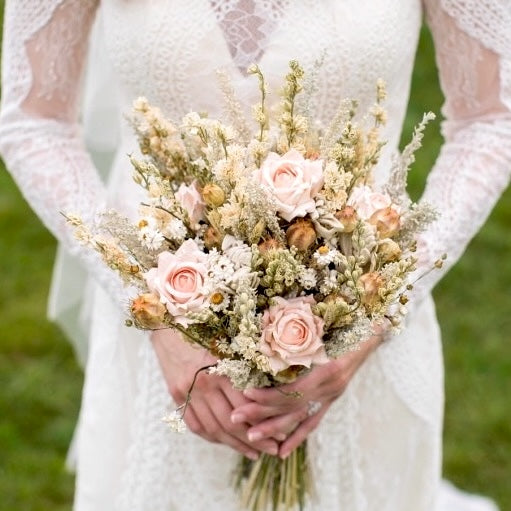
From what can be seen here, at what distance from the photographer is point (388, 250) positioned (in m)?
1.84

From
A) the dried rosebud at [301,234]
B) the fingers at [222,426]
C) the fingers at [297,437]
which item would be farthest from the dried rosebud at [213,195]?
the fingers at [297,437]

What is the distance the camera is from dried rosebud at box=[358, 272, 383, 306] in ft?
5.81

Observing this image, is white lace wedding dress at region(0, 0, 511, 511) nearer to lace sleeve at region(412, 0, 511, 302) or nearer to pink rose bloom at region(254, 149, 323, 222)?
lace sleeve at region(412, 0, 511, 302)

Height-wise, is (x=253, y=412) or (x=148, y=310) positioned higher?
(x=148, y=310)

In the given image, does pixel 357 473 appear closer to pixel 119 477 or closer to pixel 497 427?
pixel 119 477

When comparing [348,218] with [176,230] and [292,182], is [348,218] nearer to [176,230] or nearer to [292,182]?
[292,182]

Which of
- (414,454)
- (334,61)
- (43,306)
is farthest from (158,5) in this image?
(43,306)

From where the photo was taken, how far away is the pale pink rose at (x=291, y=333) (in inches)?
70.6

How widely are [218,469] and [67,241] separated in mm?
626

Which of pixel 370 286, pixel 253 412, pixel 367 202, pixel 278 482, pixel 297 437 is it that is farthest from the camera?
pixel 278 482

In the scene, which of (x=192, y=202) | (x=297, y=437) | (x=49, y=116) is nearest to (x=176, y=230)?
(x=192, y=202)

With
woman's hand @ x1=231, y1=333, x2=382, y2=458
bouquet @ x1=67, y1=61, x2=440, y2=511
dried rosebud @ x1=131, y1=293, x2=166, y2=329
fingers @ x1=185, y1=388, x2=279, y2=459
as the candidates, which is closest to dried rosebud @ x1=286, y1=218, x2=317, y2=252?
bouquet @ x1=67, y1=61, x2=440, y2=511

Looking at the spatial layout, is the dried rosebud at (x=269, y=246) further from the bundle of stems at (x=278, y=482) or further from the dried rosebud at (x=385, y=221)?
the bundle of stems at (x=278, y=482)

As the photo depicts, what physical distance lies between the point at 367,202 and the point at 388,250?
3.7 inches
